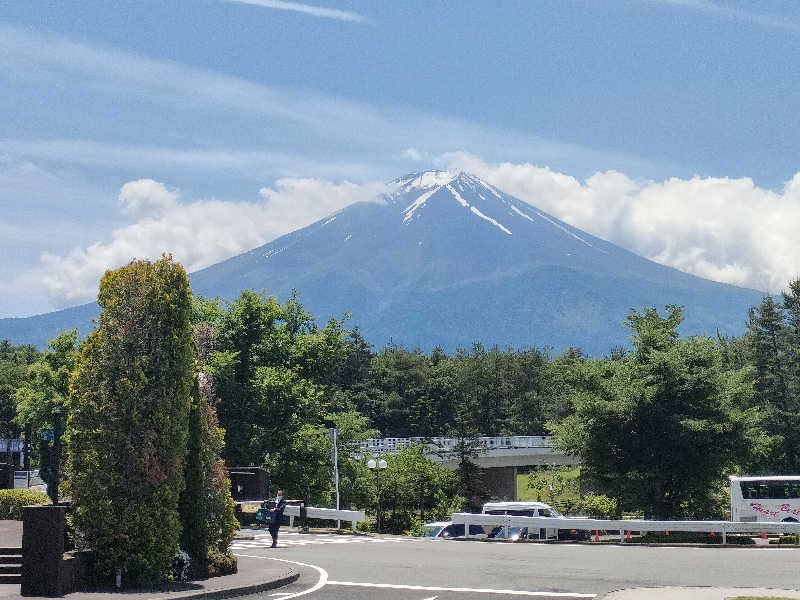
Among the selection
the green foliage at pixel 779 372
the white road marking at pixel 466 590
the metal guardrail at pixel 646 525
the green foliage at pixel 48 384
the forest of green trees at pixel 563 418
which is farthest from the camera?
the green foliage at pixel 779 372

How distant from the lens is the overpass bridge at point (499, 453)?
72.6 meters

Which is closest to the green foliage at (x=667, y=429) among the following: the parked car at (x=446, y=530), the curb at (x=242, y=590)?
the parked car at (x=446, y=530)

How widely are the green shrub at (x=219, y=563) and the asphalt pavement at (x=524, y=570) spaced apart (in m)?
1.58

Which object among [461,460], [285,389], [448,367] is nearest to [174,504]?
[285,389]

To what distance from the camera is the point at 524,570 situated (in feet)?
74.8

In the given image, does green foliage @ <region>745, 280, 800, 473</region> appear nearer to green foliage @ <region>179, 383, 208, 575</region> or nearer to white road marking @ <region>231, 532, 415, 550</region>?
white road marking @ <region>231, 532, 415, 550</region>

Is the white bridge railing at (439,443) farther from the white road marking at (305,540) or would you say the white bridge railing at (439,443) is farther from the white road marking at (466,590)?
the white road marking at (466,590)

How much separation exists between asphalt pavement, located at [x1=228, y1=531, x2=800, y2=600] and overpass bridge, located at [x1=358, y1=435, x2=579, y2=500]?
39589 millimetres

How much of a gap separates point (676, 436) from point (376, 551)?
1877cm

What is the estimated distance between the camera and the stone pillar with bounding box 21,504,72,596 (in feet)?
58.6

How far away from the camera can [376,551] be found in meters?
28.7

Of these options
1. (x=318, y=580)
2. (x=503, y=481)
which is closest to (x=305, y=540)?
(x=318, y=580)

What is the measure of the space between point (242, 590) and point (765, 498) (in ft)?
129

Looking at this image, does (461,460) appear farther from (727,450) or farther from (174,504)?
(174,504)
